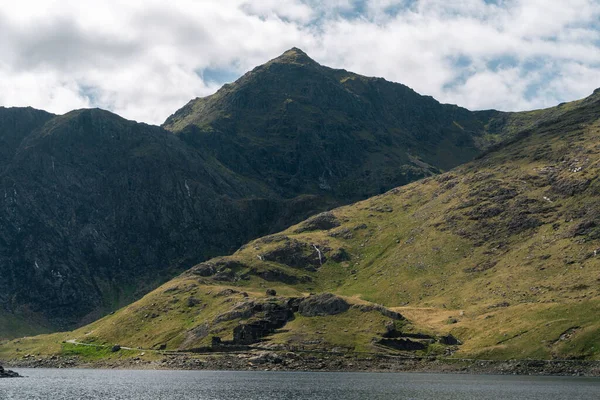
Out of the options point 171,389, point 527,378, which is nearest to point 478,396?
point 527,378

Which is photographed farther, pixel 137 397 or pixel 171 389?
pixel 171 389

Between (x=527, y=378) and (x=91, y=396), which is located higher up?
(x=91, y=396)

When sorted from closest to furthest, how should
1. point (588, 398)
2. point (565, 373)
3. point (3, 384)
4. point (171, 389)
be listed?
A: point (588, 398)
point (171, 389)
point (3, 384)
point (565, 373)

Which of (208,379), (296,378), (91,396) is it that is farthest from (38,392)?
(296,378)

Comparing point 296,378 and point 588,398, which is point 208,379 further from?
point 588,398

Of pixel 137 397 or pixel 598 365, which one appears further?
pixel 598 365

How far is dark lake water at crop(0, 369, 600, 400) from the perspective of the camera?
481 ft

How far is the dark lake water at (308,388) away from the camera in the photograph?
14675 centimetres

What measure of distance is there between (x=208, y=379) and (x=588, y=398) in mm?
100051

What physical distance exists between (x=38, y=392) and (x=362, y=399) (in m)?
72.9

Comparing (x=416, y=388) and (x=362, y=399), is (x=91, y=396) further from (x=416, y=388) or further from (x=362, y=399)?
(x=416, y=388)

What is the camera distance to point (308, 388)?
543ft

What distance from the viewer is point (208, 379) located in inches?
7618

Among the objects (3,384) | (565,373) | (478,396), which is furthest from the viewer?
(565,373)
